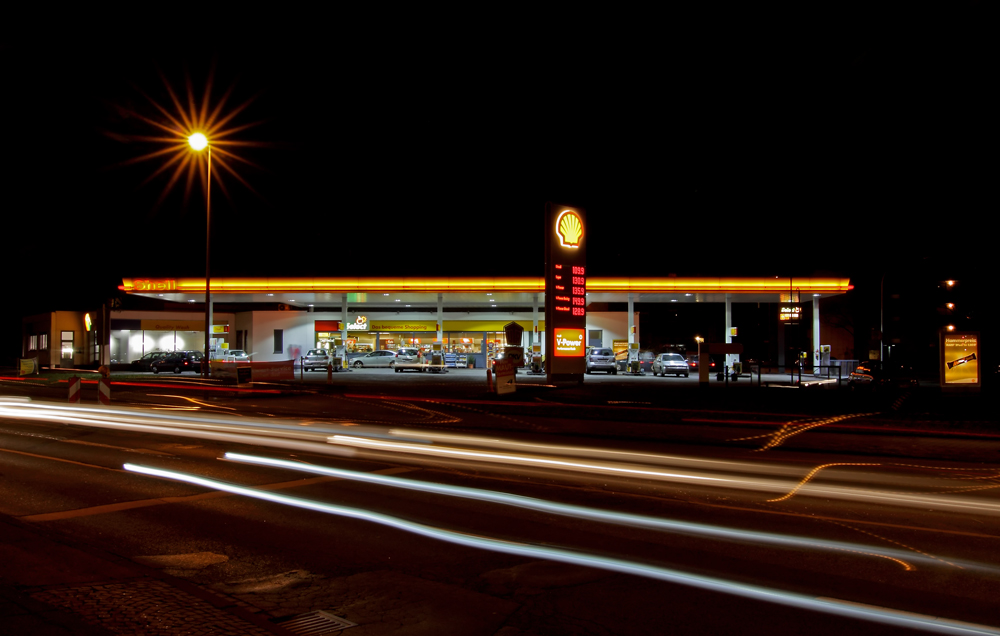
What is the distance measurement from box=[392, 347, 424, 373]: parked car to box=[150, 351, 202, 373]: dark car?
13.1 metres

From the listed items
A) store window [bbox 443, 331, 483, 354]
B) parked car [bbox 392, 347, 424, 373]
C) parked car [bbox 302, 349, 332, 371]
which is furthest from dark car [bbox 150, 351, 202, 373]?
store window [bbox 443, 331, 483, 354]

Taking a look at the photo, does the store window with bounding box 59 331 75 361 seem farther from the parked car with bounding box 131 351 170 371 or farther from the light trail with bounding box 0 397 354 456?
the light trail with bounding box 0 397 354 456

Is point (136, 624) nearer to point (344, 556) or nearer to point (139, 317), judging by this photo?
point (344, 556)

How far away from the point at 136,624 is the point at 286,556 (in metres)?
2.24

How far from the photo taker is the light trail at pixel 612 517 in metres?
6.84

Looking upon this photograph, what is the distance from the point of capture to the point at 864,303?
74.8 meters

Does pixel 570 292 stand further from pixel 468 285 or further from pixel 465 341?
pixel 465 341

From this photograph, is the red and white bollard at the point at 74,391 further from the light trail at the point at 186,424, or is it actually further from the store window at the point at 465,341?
the store window at the point at 465,341

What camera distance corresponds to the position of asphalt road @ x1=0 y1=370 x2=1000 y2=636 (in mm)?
5320

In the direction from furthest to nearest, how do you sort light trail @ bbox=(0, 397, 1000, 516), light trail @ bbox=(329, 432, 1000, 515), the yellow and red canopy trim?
1. the yellow and red canopy trim
2. light trail @ bbox=(0, 397, 1000, 516)
3. light trail @ bbox=(329, 432, 1000, 515)

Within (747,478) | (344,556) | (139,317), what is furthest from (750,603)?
(139,317)

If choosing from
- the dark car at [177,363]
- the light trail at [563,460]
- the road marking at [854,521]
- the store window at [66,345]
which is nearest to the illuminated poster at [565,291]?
the light trail at [563,460]

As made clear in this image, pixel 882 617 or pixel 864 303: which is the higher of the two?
pixel 864 303

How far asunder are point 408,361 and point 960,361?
98.4ft
